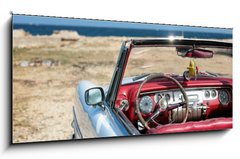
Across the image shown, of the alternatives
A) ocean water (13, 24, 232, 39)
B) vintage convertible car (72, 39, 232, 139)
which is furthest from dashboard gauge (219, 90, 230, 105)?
Result: ocean water (13, 24, 232, 39)

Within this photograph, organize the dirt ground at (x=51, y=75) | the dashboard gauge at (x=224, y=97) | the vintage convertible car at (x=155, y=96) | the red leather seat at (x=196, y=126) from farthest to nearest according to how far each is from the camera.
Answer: the dashboard gauge at (x=224, y=97) < the red leather seat at (x=196, y=126) < the vintage convertible car at (x=155, y=96) < the dirt ground at (x=51, y=75)

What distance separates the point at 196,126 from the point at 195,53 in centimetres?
68

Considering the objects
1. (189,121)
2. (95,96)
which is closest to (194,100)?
(189,121)

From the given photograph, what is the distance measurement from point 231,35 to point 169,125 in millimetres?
1083

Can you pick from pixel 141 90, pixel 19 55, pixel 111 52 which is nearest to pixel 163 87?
pixel 141 90

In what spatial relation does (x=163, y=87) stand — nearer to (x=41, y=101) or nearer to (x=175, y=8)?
(x=175, y=8)

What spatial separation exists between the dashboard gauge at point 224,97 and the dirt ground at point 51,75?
1.12 meters

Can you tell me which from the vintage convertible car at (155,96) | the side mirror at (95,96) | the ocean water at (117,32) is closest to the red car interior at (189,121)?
the vintage convertible car at (155,96)

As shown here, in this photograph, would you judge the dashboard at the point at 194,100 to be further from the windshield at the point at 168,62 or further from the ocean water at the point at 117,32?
the ocean water at the point at 117,32

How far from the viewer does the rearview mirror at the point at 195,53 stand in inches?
129

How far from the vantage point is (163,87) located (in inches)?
125

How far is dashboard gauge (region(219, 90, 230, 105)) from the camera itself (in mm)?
3412

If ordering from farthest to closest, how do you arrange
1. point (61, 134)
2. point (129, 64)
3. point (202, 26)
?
point (202, 26), point (129, 64), point (61, 134)

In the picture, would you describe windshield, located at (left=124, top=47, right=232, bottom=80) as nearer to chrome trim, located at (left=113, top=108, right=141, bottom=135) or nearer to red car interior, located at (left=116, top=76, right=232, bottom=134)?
red car interior, located at (left=116, top=76, right=232, bottom=134)
